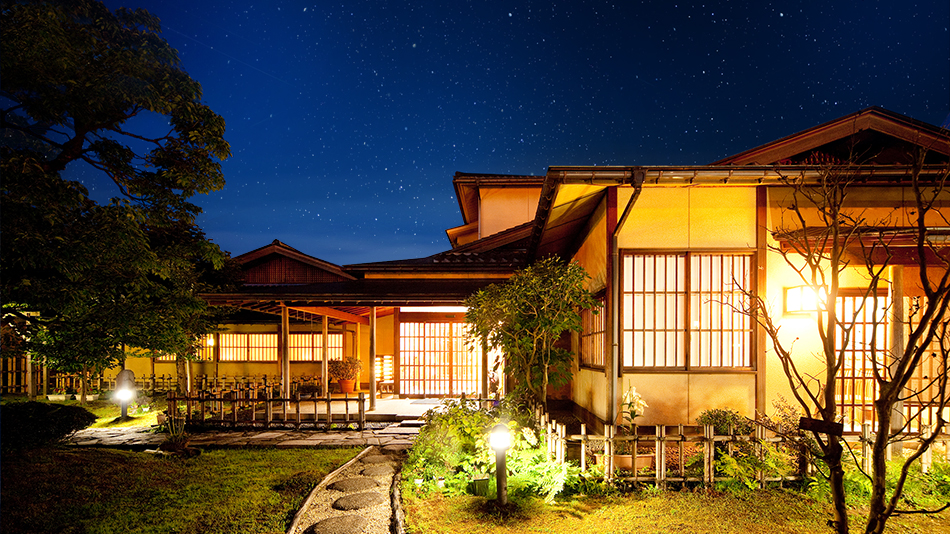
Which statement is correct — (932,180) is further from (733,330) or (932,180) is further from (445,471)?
(445,471)

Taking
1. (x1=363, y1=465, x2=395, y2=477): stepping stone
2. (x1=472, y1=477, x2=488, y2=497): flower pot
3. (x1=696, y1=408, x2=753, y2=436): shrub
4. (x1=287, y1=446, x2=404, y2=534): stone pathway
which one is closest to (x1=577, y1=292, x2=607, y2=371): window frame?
(x1=696, y1=408, x2=753, y2=436): shrub

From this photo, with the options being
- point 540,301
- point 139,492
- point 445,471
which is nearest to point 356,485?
point 445,471

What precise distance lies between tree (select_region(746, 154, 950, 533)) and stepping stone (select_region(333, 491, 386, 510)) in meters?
5.20

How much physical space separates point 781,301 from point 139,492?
10420 mm

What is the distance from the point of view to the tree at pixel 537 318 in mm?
8523

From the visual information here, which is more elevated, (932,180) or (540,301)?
(932,180)

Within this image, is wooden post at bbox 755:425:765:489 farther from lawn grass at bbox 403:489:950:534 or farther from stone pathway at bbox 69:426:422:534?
stone pathway at bbox 69:426:422:534

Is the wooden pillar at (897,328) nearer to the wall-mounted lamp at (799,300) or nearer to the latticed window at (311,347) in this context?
the wall-mounted lamp at (799,300)

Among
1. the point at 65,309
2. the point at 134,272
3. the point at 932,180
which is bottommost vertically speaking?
the point at 65,309

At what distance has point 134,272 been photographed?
7.86 metres

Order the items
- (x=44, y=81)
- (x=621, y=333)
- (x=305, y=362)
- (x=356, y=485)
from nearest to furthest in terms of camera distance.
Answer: (x=44, y=81), (x=356, y=485), (x=621, y=333), (x=305, y=362)

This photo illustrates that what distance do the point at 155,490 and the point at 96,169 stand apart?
205 inches

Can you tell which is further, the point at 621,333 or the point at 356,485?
the point at 621,333

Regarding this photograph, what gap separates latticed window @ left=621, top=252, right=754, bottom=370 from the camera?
27.9 feet
